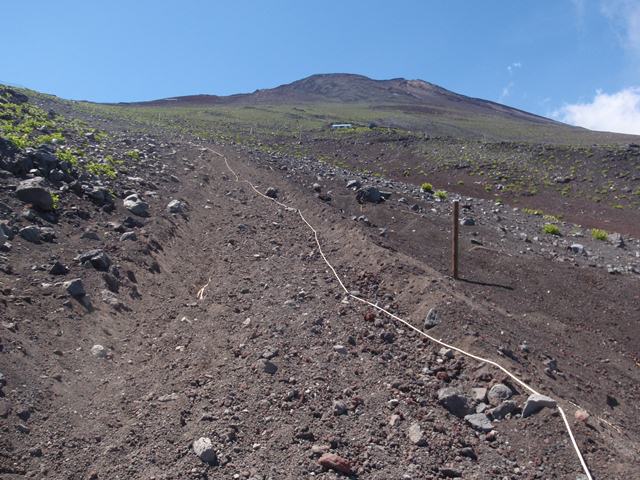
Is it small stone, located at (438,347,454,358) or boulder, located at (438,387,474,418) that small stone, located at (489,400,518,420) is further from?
small stone, located at (438,347,454,358)

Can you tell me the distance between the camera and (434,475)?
3912mm

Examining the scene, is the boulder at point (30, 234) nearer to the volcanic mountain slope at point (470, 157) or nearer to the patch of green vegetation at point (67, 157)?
the patch of green vegetation at point (67, 157)

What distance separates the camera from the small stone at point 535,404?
446cm

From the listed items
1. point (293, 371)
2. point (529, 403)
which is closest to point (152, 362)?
point (293, 371)

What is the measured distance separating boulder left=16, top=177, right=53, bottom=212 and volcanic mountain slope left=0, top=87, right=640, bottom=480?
3cm

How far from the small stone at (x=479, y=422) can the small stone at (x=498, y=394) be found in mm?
197

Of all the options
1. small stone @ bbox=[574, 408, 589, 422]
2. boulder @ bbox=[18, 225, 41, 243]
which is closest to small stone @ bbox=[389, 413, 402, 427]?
Result: small stone @ bbox=[574, 408, 589, 422]

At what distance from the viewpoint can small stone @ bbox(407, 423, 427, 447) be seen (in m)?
4.19

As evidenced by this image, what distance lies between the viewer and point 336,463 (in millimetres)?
3871

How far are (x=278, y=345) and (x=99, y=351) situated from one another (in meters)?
1.75

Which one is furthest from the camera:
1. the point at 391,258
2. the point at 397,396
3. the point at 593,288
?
the point at 593,288

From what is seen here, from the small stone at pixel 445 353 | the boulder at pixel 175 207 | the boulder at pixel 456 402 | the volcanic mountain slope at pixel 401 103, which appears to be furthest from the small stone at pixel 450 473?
the volcanic mountain slope at pixel 401 103

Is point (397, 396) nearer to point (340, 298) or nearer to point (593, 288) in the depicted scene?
point (340, 298)

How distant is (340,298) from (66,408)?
11.1 feet
